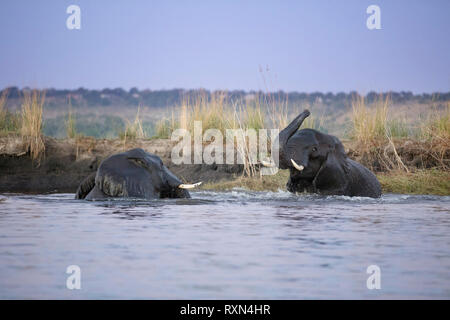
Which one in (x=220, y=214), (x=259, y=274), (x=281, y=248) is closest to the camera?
(x=259, y=274)

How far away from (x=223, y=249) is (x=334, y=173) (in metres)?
4.09

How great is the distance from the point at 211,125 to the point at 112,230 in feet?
32.7

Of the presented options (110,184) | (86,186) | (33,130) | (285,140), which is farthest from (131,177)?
(33,130)

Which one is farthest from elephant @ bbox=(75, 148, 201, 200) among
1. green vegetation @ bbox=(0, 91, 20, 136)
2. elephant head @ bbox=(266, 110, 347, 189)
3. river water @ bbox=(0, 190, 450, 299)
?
green vegetation @ bbox=(0, 91, 20, 136)

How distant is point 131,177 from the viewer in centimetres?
838

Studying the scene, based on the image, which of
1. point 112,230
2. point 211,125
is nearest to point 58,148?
point 211,125

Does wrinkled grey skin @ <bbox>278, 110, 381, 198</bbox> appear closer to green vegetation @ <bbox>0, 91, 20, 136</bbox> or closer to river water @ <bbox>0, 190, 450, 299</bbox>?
river water @ <bbox>0, 190, 450, 299</bbox>

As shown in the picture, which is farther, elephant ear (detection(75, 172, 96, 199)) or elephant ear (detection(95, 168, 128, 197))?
elephant ear (detection(75, 172, 96, 199))

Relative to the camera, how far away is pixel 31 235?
22.3ft

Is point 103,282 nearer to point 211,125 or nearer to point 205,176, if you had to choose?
point 205,176

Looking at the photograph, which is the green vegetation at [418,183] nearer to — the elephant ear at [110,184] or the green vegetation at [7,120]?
the elephant ear at [110,184]

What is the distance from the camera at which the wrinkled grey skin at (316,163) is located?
373 inches

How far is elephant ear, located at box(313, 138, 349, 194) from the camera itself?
9.74 meters

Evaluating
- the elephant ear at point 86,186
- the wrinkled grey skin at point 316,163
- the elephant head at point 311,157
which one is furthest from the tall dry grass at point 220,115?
the elephant ear at point 86,186
